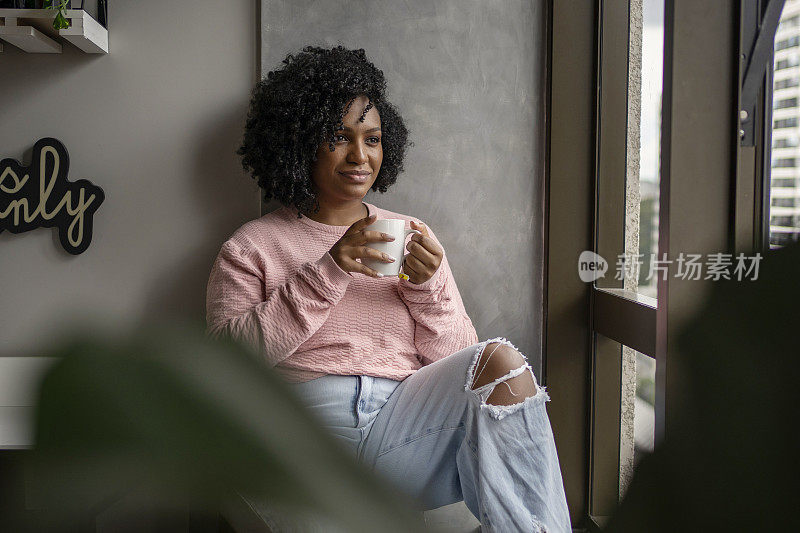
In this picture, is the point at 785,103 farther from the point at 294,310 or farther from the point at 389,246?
the point at 294,310

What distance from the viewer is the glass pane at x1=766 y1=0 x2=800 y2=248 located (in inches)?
43.3

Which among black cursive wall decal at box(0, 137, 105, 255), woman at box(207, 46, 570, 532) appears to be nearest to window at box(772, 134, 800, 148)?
woman at box(207, 46, 570, 532)

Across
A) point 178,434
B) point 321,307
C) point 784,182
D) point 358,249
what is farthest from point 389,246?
point 178,434

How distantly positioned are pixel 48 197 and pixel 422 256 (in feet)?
3.27

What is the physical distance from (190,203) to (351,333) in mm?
591

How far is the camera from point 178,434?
0.36ft

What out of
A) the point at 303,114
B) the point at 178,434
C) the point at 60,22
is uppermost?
the point at 60,22

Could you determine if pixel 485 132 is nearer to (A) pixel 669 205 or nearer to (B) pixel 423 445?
(A) pixel 669 205

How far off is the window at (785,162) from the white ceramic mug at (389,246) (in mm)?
663

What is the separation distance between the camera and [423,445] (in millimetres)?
1376

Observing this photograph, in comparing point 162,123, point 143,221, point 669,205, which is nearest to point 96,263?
point 143,221

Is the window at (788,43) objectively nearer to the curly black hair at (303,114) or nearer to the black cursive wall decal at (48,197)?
the curly black hair at (303,114)

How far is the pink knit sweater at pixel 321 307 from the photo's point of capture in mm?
1446

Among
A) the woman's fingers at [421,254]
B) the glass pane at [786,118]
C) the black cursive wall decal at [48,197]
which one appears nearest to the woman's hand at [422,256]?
the woman's fingers at [421,254]
